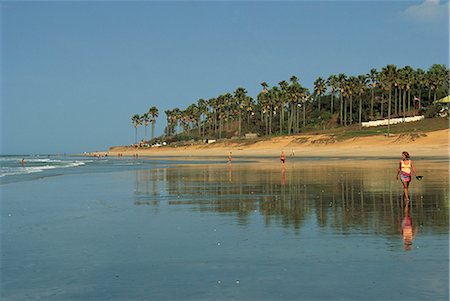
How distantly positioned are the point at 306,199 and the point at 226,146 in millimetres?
112627

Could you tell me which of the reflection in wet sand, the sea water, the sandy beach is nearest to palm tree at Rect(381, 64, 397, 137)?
the sandy beach

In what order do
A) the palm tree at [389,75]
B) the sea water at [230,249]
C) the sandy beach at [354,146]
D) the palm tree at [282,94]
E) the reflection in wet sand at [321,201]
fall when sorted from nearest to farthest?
1. the sea water at [230,249]
2. the reflection in wet sand at [321,201]
3. the sandy beach at [354,146]
4. the palm tree at [389,75]
5. the palm tree at [282,94]

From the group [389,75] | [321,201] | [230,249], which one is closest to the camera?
[230,249]

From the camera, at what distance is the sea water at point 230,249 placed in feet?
28.3

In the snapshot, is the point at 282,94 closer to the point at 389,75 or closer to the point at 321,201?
the point at 389,75

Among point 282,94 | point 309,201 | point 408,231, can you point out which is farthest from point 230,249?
point 282,94

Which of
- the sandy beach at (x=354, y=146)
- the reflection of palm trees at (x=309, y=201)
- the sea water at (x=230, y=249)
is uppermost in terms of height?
the sandy beach at (x=354, y=146)

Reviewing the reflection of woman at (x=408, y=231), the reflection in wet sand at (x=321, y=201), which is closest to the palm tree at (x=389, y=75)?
the reflection in wet sand at (x=321, y=201)

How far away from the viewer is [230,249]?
38.2 feet

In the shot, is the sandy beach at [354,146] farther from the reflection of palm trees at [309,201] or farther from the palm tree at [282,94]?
the reflection of palm trees at [309,201]

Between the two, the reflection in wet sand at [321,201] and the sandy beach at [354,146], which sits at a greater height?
the sandy beach at [354,146]

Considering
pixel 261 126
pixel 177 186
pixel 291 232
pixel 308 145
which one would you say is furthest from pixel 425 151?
pixel 261 126

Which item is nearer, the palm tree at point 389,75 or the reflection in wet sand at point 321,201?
the reflection in wet sand at point 321,201

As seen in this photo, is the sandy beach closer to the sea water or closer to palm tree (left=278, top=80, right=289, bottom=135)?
palm tree (left=278, top=80, right=289, bottom=135)
